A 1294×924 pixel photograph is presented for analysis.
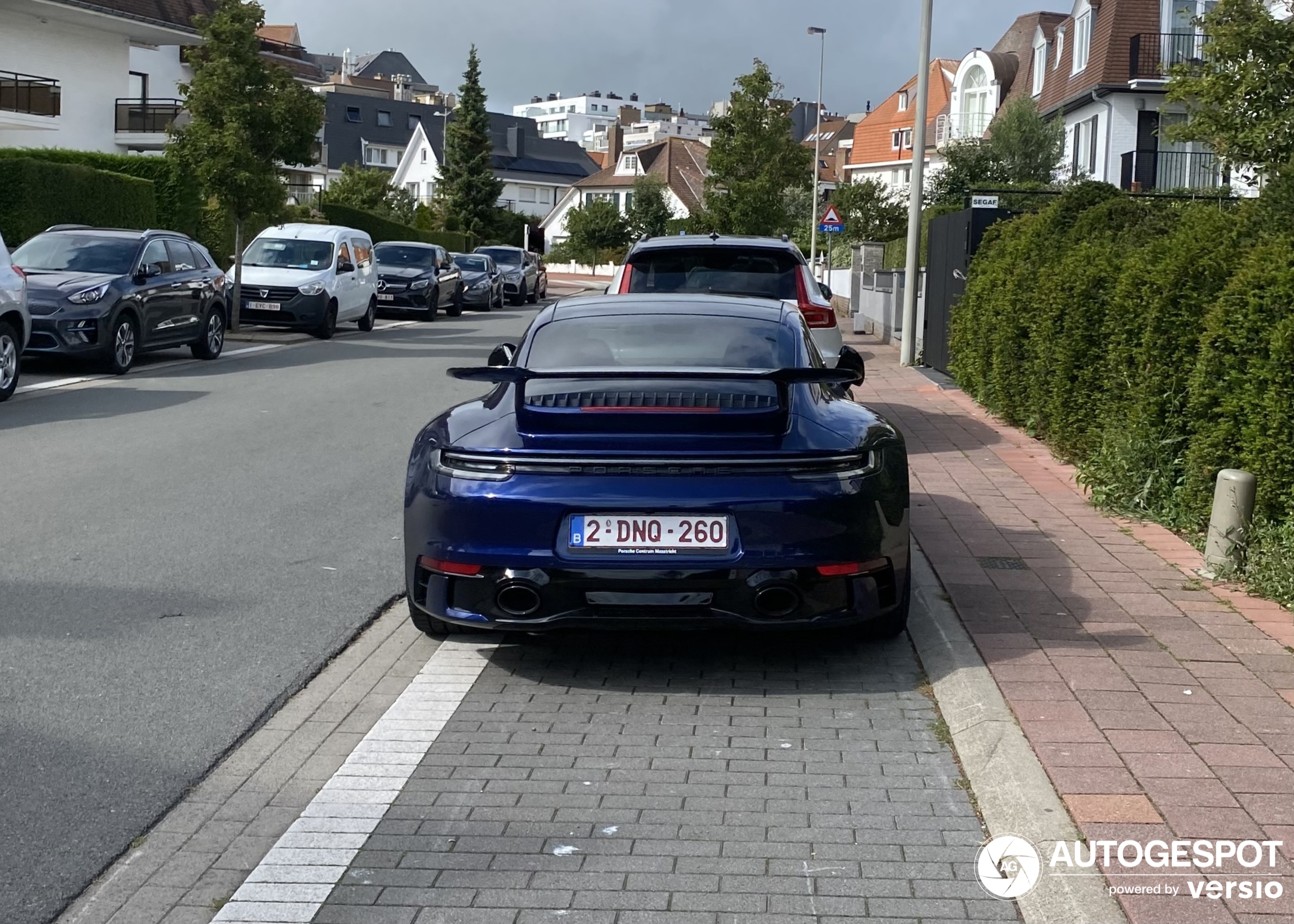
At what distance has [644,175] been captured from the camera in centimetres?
11212

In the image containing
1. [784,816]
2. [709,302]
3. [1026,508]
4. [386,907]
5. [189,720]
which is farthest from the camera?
[1026,508]

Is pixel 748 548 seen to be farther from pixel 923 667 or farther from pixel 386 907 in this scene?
pixel 386 907

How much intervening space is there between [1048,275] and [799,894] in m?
8.66

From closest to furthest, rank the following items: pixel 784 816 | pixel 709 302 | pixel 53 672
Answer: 1. pixel 784 816
2. pixel 53 672
3. pixel 709 302

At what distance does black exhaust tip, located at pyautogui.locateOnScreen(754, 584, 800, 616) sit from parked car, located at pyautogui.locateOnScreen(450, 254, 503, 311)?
33.4 meters

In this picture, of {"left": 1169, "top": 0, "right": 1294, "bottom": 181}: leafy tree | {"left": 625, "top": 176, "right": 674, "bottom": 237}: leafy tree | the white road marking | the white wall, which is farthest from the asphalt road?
{"left": 625, "top": 176, "right": 674, "bottom": 237}: leafy tree

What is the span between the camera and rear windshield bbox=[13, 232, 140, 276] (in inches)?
740

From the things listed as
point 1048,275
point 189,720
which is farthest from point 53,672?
point 1048,275

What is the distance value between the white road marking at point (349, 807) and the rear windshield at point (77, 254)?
14256 mm

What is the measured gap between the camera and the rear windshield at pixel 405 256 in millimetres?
34969

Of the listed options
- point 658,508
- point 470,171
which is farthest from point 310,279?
point 470,171

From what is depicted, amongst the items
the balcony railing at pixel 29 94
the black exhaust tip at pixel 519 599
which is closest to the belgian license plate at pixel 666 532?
the black exhaust tip at pixel 519 599

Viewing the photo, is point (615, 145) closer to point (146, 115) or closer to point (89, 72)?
point (146, 115)

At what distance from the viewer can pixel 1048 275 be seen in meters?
11.7
